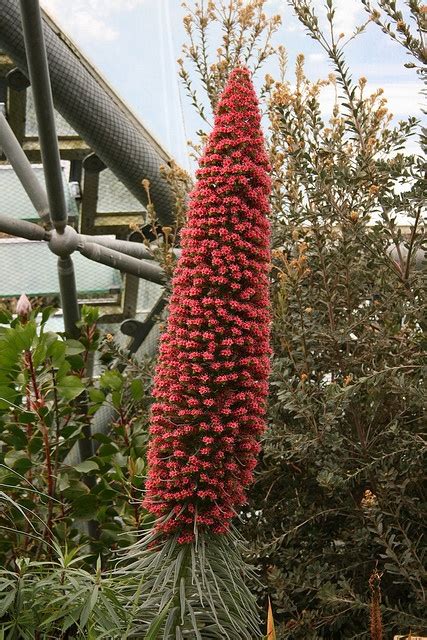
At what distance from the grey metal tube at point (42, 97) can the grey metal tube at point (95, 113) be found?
59cm

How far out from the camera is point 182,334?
133 centimetres

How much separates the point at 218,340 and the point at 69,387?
798 mm

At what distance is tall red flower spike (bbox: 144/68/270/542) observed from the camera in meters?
1.31

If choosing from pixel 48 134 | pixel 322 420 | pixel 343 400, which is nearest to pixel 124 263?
pixel 48 134

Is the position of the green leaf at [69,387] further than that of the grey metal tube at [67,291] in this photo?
No

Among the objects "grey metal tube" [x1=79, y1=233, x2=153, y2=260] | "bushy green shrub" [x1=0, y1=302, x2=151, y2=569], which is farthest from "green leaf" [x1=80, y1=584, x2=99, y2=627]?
"grey metal tube" [x1=79, y1=233, x2=153, y2=260]

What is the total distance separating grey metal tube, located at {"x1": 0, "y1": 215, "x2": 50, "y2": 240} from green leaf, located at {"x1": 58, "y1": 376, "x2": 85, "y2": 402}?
1.04m

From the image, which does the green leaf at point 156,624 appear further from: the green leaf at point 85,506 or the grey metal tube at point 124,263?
the grey metal tube at point 124,263

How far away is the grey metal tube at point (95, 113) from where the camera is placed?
10.2 ft

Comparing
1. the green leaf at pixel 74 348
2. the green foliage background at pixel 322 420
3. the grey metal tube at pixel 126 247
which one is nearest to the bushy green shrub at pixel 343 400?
the green foliage background at pixel 322 420

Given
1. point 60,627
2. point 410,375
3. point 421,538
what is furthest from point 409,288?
point 60,627

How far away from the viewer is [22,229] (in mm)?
3023

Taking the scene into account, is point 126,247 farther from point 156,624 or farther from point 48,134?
point 156,624

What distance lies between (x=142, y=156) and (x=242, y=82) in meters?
2.07
